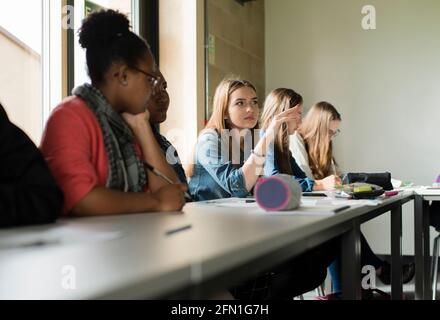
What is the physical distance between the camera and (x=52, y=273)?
18.8 inches

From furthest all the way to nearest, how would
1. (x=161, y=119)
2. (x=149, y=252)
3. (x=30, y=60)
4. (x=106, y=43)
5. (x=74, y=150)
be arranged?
(x=30, y=60)
(x=161, y=119)
(x=106, y=43)
(x=74, y=150)
(x=149, y=252)

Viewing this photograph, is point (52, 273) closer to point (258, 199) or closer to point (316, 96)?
point (258, 199)

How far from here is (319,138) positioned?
314 cm

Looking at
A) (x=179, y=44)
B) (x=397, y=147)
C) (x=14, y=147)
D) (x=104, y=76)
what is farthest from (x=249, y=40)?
(x=14, y=147)

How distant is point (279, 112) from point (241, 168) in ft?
2.31

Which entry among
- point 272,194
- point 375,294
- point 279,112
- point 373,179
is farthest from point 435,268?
point 272,194

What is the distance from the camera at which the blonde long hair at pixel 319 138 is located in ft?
10.1

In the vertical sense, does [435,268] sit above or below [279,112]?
below

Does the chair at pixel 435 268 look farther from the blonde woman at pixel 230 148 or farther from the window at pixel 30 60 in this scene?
the window at pixel 30 60

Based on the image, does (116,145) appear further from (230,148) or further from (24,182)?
(230,148)

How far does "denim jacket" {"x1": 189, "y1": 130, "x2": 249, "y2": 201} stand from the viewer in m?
2.02

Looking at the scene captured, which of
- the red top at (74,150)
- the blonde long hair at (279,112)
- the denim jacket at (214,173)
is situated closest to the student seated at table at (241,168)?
the denim jacket at (214,173)

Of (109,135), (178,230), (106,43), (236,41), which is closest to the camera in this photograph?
(178,230)
